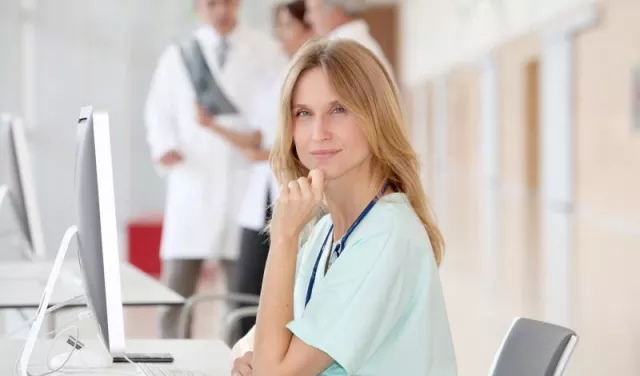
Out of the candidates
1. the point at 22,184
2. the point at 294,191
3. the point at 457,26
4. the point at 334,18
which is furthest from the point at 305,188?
the point at 457,26

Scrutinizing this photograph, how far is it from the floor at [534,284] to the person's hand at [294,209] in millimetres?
3473

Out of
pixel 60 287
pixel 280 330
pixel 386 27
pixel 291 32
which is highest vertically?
pixel 386 27

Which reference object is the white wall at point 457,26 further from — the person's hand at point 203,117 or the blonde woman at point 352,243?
the blonde woman at point 352,243

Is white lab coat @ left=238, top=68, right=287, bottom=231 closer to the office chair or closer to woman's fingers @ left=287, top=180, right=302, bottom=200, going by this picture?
the office chair

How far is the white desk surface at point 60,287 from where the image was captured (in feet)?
11.0

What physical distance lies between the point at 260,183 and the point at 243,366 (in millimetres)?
2693

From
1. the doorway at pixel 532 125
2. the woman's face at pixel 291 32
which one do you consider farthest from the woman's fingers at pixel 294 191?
the doorway at pixel 532 125

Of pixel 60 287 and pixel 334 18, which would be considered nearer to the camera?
pixel 60 287

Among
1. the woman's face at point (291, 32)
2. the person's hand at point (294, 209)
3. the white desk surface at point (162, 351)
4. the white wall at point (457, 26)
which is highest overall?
the white wall at point (457, 26)

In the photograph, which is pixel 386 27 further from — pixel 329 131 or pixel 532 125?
pixel 329 131

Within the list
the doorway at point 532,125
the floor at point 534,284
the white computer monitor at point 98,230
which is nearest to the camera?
the white computer monitor at point 98,230

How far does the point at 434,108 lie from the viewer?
1320 cm

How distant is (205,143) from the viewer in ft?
17.5

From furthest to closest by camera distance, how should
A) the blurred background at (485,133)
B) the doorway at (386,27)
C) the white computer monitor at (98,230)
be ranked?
1. the doorway at (386,27)
2. the blurred background at (485,133)
3. the white computer monitor at (98,230)
